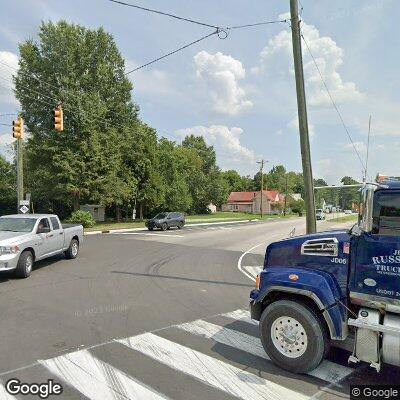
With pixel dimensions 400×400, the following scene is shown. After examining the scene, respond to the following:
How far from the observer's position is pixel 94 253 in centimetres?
1573

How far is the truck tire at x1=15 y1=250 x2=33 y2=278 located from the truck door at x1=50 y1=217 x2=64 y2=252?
1.67m

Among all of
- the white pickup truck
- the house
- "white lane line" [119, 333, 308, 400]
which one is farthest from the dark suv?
the house

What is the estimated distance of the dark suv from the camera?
31672 millimetres

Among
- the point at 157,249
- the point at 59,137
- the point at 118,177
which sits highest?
the point at 59,137

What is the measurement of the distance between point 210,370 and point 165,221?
90.9ft

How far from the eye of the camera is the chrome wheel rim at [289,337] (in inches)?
189

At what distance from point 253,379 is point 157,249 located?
13379mm

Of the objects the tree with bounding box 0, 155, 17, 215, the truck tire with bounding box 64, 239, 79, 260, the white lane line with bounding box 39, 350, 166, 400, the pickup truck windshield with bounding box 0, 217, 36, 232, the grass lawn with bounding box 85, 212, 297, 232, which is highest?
the tree with bounding box 0, 155, 17, 215

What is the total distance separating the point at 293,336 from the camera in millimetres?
4887

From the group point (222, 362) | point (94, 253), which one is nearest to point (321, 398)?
point (222, 362)

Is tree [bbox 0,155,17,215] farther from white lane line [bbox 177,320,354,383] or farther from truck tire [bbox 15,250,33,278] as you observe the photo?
white lane line [bbox 177,320,354,383]

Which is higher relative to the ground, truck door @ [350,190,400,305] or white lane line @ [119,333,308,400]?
truck door @ [350,190,400,305]

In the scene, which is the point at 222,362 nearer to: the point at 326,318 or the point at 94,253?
the point at 326,318

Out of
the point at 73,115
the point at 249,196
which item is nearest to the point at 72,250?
the point at 73,115
